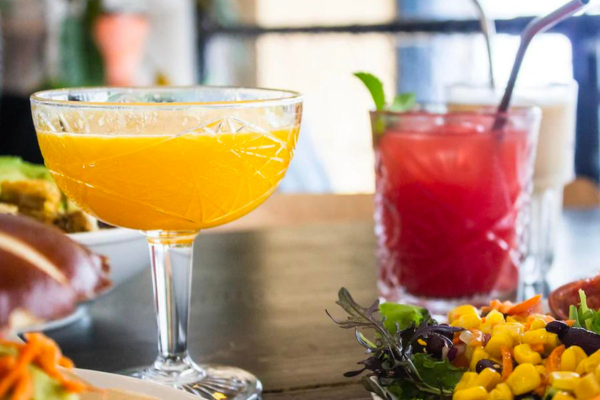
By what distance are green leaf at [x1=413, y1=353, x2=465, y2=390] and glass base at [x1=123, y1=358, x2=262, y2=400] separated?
202 millimetres

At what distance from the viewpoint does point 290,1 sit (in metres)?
5.82

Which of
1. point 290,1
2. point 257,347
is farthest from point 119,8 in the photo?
point 257,347

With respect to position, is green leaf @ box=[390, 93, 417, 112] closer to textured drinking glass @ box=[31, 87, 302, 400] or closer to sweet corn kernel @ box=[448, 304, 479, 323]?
textured drinking glass @ box=[31, 87, 302, 400]

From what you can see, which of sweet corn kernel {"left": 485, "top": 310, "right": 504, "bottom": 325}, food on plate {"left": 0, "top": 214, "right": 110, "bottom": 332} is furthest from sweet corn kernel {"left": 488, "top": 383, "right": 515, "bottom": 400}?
food on plate {"left": 0, "top": 214, "right": 110, "bottom": 332}

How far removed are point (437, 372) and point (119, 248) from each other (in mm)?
519

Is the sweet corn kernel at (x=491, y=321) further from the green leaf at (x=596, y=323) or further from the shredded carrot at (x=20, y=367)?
the shredded carrot at (x=20, y=367)

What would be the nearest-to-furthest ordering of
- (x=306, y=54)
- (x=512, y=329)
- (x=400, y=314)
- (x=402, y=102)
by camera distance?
(x=512, y=329), (x=400, y=314), (x=402, y=102), (x=306, y=54)

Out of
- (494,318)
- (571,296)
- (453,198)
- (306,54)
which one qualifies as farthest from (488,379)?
(306,54)

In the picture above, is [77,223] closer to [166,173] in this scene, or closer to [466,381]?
[166,173]

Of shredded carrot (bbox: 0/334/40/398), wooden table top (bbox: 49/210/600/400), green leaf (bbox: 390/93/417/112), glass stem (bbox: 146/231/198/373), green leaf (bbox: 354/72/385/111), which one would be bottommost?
wooden table top (bbox: 49/210/600/400)

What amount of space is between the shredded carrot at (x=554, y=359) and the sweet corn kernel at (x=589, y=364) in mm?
22

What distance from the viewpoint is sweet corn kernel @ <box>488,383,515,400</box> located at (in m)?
0.63

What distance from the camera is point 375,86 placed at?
3.66 ft

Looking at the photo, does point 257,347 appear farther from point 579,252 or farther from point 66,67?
point 66,67
